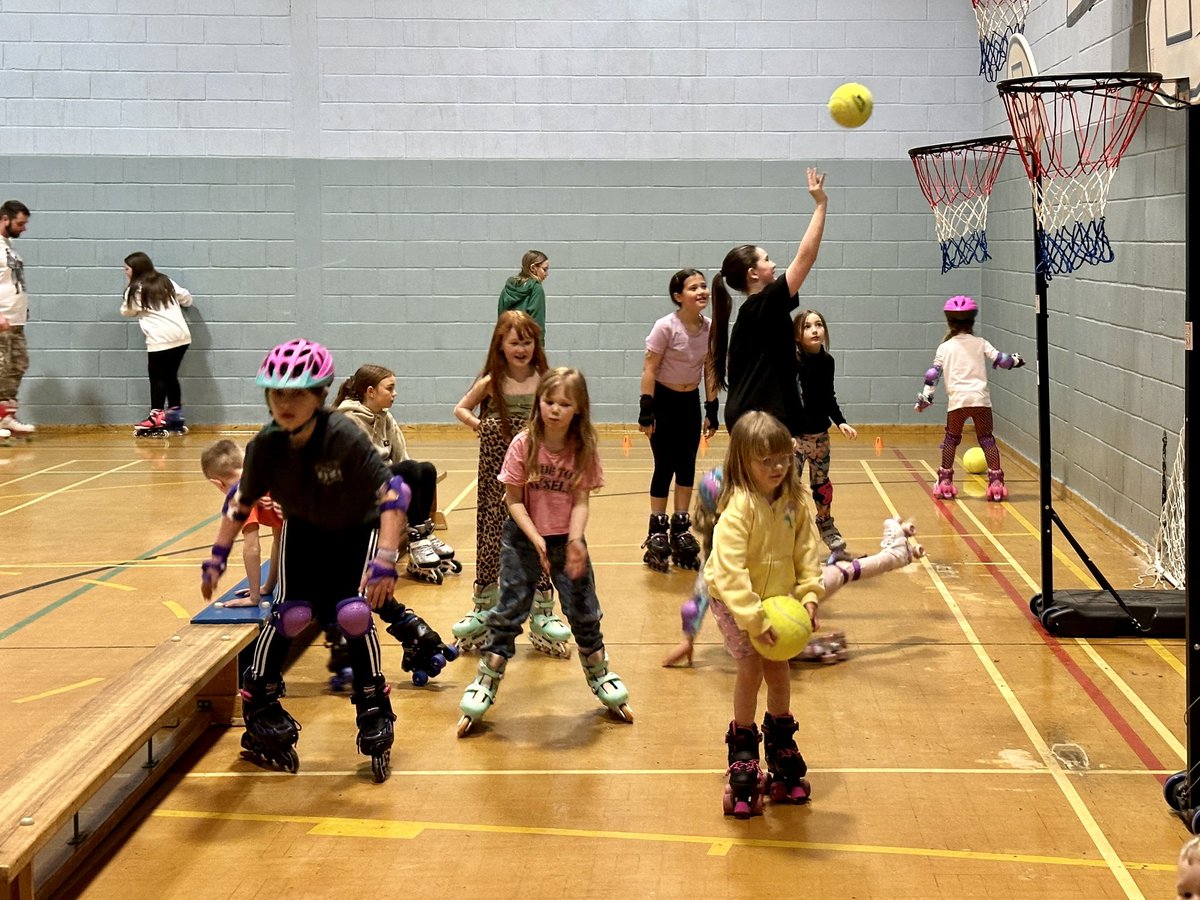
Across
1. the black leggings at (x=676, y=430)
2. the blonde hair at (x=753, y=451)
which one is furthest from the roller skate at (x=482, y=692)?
the black leggings at (x=676, y=430)

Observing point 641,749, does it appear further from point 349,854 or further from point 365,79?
point 365,79

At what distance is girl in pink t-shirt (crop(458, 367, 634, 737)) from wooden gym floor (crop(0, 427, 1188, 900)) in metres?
0.42

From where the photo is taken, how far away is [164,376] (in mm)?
13164

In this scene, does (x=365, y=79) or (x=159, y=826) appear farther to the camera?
(x=365, y=79)

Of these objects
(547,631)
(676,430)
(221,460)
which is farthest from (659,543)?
(221,460)

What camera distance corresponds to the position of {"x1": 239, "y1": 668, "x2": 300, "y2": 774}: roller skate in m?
4.84

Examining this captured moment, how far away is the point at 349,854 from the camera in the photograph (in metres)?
4.21

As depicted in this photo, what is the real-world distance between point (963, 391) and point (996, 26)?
11.2 feet

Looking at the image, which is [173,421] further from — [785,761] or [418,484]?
[785,761]

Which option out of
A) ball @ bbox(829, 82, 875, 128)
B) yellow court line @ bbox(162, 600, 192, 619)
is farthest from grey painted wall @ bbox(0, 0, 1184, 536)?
yellow court line @ bbox(162, 600, 192, 619)

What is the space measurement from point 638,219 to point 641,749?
8813mm

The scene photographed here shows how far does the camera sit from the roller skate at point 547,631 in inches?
247

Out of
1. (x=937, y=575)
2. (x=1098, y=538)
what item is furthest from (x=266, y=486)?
(x=1098, y=538)

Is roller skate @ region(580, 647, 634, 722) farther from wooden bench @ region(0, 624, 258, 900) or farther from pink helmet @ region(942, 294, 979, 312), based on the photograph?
pink helmet @ region(942, 294, 979, 312)
